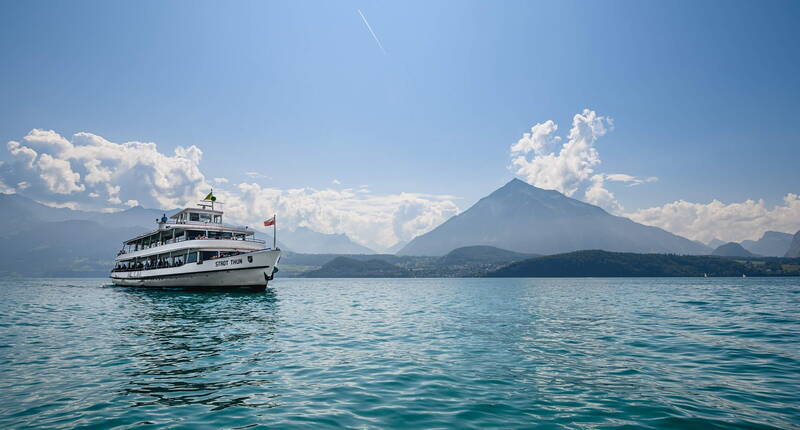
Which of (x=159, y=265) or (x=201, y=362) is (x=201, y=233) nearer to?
(x=159, y=265)

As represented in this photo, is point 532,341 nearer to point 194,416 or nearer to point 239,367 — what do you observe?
point 239,367

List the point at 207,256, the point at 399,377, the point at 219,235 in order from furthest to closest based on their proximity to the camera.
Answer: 1. the point at 219,235
2. the point at 207,256
3. the point at 399,377

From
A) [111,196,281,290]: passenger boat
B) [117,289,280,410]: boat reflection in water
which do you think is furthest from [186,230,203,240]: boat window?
[117,289,280,410]: boat reflection in water

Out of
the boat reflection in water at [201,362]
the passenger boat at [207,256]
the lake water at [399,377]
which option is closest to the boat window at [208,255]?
the passenger boat at [207,256]

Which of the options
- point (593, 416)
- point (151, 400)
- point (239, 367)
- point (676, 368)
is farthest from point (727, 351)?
point (151, 400)

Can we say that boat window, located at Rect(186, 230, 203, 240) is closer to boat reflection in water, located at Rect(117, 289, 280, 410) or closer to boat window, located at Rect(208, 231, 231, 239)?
boat window, located at Rect(208, 231, 231, 239)

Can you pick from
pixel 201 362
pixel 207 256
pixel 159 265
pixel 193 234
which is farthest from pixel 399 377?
pixel 159 265

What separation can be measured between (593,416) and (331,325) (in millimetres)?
18571

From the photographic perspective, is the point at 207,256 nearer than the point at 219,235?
Yes

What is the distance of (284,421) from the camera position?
783cm

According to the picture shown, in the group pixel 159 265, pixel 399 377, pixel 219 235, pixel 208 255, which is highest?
pixel 219 235

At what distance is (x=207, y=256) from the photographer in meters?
51.2

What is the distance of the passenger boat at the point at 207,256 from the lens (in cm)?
4909

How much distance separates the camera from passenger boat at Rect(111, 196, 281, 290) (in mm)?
49094
